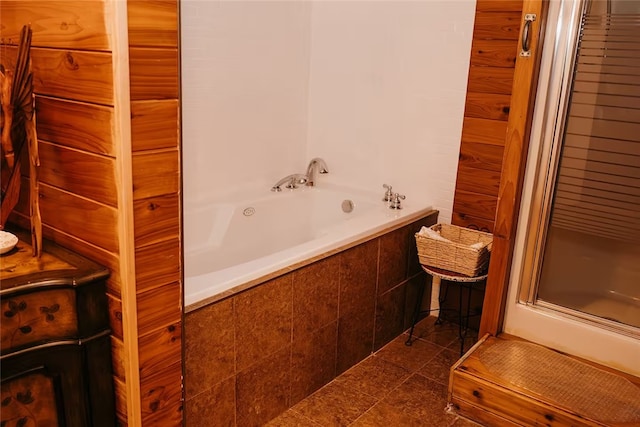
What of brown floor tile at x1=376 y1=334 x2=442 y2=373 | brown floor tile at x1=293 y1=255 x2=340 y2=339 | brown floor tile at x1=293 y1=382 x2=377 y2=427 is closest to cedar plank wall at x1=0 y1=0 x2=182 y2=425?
brown floor tile at x1=293 y1=255 x2=340 y2=339

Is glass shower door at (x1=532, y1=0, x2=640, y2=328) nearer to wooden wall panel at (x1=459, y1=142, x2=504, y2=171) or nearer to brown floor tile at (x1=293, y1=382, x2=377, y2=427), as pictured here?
wooden wall panel at (x1=459, y1=142, x2=504, y2=171)

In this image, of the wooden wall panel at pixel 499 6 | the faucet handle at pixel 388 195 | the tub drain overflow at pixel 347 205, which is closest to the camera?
the wooden wall panel at pixel 499 6

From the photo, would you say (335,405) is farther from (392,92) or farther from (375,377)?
(392,92)

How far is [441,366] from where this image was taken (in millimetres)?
2756

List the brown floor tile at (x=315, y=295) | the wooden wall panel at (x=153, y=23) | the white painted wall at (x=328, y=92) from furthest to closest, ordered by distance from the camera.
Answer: the white painted wall at (x=328, y=92) < the brown floor tile at (x=315, y=295) < the wooden wall panel at (x=153, y=23)

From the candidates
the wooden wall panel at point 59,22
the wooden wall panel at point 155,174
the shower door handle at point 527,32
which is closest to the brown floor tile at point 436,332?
the shower door handle at point 527,32

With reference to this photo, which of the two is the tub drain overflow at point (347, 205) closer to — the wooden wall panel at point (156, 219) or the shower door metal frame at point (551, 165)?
the shower door metal frame at point (551, 165)

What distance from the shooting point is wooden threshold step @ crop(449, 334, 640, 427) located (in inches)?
80.8

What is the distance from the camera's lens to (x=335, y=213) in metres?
3.39

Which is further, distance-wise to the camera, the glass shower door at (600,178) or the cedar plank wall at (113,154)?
the glass shower door at (600,178)

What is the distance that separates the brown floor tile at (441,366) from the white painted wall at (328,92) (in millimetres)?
725

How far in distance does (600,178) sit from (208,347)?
63.3 inches

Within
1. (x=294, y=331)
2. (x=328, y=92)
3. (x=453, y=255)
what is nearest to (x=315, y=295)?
(x=294, y=331)

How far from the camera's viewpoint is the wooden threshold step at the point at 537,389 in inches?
80.8
